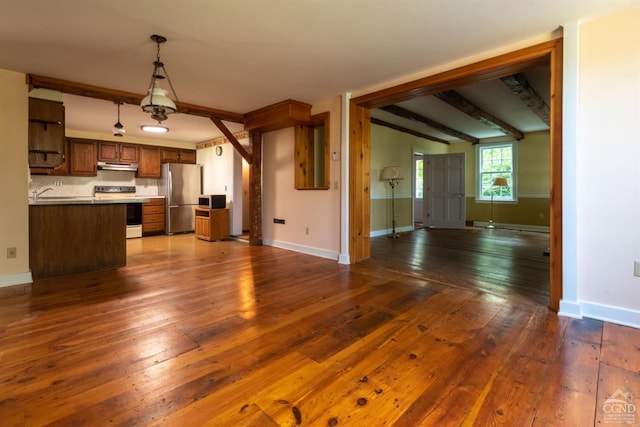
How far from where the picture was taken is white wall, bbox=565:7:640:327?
7.20 ft

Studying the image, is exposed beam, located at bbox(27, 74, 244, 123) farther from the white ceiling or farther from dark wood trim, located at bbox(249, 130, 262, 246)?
dark wood trim, located at bbox(249, 130, 262, 246)

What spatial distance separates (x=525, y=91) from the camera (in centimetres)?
425

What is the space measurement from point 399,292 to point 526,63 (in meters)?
2.36

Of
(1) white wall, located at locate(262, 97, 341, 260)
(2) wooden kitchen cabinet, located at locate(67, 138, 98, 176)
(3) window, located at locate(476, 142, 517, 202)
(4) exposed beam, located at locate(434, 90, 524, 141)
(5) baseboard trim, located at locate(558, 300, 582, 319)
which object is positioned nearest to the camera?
(5) baseboard trim, located at locate(558, 300, 582, 319)

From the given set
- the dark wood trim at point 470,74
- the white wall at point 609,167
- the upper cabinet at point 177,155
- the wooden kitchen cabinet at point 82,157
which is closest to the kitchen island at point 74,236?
the wooden kitchen cabinet at point 82,157

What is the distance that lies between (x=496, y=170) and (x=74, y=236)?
908cm

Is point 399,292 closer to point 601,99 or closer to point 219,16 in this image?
point 601,99

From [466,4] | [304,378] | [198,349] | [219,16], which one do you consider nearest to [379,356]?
[304,378]

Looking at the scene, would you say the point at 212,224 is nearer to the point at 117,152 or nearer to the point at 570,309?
the point at 117,152

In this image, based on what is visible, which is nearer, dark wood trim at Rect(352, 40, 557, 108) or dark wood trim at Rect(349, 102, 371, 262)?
dark wood trim at Rect(352, 40, 557, 108)

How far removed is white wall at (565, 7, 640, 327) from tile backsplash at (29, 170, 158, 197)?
26.0 feet

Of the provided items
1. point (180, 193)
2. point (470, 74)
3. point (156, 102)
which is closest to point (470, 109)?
point (470, 74)

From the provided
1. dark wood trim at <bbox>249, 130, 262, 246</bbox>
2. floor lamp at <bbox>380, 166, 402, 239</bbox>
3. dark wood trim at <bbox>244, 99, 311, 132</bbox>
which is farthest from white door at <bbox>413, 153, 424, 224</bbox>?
dark wood trim at <bbox>244, 99, 311, 132</bbox>

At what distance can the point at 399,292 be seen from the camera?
2.94 metres
